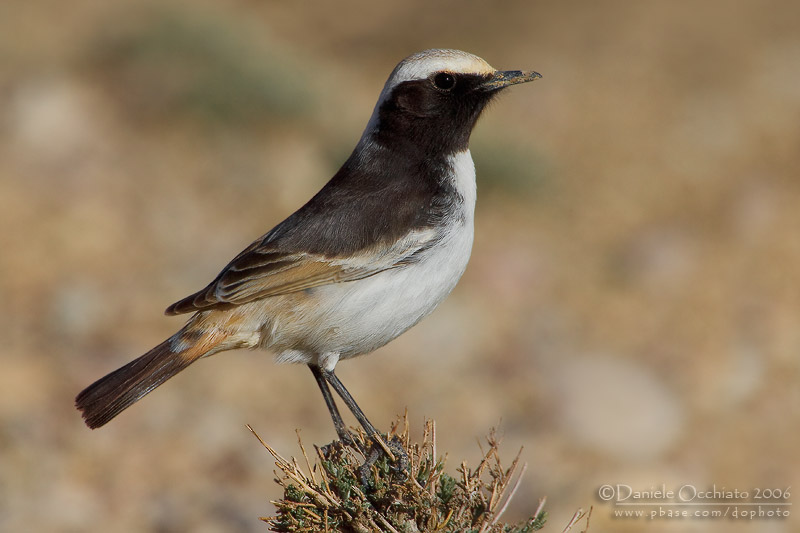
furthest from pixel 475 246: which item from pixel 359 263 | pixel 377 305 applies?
pixel 377 305

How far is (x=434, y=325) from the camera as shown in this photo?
946cm

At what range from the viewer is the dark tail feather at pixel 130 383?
446cm

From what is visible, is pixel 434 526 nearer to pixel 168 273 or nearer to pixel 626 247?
pixel 168 273

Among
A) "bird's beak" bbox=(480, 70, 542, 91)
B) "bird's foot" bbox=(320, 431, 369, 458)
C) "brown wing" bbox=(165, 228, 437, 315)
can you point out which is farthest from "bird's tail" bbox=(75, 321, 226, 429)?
"bird's beak" bbox=(480, 70, 542, 91)

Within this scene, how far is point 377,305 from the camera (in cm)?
461

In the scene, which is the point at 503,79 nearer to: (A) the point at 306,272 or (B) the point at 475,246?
(A) the point at 306,272

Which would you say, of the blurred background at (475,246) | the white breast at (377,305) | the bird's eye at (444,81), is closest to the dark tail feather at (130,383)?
the white breast at (377,305)

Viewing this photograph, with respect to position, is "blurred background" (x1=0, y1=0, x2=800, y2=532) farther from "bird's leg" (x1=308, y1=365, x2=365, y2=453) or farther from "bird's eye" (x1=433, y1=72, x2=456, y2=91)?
"bird's leg" (x1=308, y1=365, x2=365, y2=453)

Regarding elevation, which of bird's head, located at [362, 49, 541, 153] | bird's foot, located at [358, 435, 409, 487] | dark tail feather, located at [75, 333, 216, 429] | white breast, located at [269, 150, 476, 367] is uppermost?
bird's head, located at [362, 49, 541, 153]

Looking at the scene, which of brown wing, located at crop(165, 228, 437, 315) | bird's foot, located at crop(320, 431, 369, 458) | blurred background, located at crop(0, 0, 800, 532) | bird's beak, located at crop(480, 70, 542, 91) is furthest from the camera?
blurred background, located at crop(0, 0, 800, 532)

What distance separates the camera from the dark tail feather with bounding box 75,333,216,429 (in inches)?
175

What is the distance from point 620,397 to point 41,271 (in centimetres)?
588

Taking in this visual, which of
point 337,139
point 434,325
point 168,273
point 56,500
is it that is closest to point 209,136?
point 337,139

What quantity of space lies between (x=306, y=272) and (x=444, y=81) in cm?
134
